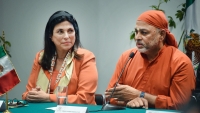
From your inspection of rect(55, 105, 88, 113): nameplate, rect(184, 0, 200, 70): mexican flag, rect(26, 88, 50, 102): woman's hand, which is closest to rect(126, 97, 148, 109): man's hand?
rect(55, 105, 88, 113): nameplate

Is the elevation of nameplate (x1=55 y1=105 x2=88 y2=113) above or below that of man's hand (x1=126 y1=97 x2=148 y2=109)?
above

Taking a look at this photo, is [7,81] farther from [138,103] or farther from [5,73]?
[138,103]

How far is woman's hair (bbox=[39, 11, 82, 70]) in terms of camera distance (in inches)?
108

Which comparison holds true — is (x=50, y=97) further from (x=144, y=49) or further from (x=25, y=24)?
(x=25, y=24)

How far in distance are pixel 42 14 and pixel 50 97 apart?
2.73 meters

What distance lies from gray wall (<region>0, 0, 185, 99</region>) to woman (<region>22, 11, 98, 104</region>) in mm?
1940

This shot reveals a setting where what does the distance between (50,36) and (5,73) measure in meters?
1.08

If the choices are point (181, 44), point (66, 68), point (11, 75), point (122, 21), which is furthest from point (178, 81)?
point (122, 21)

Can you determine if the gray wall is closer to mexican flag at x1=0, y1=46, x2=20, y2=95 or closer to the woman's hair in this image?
the woman's hair

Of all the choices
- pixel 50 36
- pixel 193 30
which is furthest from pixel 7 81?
pixel 193 30

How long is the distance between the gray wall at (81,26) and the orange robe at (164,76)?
2169 millimetres

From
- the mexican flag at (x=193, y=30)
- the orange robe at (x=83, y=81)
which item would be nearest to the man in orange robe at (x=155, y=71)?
the orange robe at (x=83, y=81)

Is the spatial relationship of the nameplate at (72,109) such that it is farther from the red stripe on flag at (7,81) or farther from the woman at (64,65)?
the woman at (64,65)

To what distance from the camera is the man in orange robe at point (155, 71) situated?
2.27 meters
